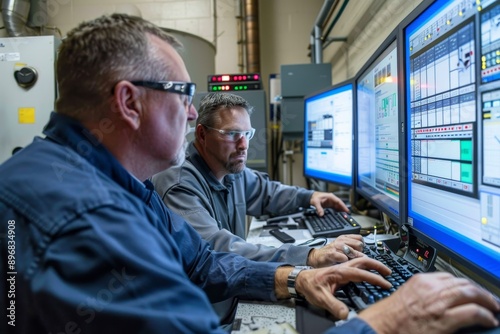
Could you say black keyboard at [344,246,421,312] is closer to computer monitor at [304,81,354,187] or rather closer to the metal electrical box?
computer monitor at [304,81,354,187]

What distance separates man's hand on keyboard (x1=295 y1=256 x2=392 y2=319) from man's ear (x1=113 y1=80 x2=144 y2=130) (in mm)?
450

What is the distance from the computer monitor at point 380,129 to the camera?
883mm

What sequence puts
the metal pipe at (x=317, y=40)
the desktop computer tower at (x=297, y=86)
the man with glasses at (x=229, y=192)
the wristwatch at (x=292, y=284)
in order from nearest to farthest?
the wristwatch at (x=292, y=284) < the man with glasses at (x=229, y=192) < the desktop computer tower at (x=297, y=86) < the metal pipe at (x=317, y=40)

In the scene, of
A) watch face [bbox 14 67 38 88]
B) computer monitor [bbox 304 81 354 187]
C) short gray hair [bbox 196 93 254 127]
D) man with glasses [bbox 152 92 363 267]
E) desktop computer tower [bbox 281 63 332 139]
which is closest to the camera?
man with glasses [bbox 152 92 363 267]

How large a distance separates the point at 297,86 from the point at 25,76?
69.2 inches

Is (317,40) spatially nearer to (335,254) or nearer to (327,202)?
(327,202)

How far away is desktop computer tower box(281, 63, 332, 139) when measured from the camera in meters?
2.28

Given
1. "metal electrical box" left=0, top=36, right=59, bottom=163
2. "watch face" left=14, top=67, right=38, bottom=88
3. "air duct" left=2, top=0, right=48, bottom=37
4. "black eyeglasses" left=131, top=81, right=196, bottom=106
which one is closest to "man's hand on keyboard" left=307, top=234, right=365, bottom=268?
"black eyeglasses" left=131, top=81, right=196, bottom=106

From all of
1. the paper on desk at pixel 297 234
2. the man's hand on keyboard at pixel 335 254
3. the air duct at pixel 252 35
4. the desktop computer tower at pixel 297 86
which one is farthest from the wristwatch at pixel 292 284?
the air duct at pixel 252 35

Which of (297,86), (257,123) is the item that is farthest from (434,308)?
(297,86)

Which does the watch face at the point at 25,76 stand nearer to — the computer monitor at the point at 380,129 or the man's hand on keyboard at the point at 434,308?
the computer monitor at the point at 380,129

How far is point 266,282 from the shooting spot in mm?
702

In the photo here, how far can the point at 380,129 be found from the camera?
1.04 meters

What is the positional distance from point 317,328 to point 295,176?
2445mm
